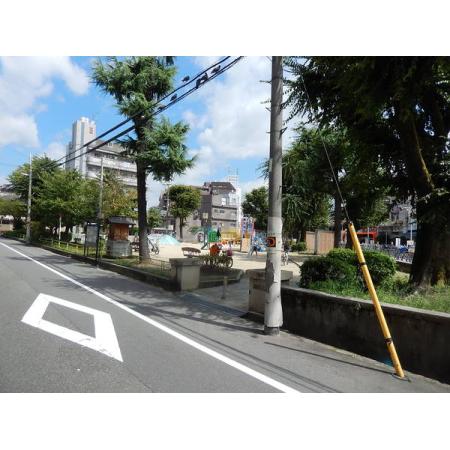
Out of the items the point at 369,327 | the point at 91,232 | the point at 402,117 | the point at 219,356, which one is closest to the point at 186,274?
the point at 219,356

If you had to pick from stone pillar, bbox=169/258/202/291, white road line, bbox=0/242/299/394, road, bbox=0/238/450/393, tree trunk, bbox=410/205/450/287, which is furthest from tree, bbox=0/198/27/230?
tree trunk, bbox=410/205/450/287

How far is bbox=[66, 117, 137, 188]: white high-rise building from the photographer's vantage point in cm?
7093

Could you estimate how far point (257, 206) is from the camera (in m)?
53.2

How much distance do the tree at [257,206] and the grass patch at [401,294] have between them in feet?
143

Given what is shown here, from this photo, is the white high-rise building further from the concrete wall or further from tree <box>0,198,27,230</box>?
the concrete wall

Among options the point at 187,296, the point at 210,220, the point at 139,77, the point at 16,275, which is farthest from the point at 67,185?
the point at 210,220

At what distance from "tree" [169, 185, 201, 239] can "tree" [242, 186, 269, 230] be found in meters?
12.0

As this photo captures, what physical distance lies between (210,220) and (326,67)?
75.7 meters

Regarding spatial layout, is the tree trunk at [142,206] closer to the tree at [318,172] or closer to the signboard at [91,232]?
the signboard at [91,232]

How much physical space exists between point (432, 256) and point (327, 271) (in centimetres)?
215

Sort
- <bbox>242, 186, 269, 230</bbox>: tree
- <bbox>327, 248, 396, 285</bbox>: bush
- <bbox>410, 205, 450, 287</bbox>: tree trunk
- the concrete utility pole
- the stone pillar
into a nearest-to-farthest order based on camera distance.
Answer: the concrete utility pole, <bbox>410, 205, 450, 287</bbox>: tree trunk, <bbox>327, 248, 396, 285</bbox>: bush, the stone pillar, <bbox>242, 186, 269, 230</bbox>: tree

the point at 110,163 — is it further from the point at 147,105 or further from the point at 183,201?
the point at 147,105

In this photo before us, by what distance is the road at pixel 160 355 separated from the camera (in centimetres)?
435

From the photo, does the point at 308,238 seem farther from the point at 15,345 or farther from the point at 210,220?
the point at 210,220
